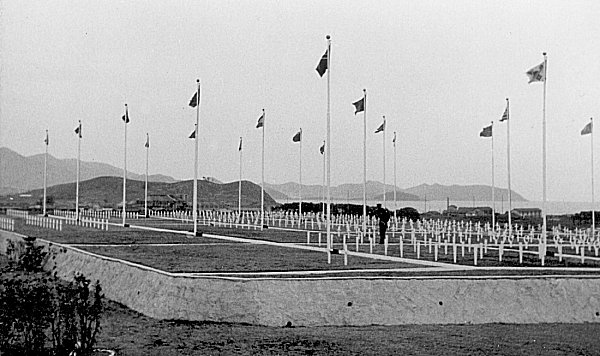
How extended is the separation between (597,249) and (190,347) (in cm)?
2103

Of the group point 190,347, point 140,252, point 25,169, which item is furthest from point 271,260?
point 25,169

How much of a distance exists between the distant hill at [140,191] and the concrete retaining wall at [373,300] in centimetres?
13382

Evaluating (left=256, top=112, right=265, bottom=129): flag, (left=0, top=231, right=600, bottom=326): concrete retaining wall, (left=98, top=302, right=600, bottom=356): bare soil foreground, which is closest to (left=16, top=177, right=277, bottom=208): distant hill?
(left=256, top=112, right=265, bottom=129): flag

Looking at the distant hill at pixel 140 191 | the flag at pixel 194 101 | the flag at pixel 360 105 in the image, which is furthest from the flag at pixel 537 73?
the distant hill at pixel 140 191

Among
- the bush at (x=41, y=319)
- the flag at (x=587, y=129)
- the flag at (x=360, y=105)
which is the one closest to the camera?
the bush at (x=41, y=319)

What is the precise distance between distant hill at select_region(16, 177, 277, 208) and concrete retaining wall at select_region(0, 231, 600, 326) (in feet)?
439

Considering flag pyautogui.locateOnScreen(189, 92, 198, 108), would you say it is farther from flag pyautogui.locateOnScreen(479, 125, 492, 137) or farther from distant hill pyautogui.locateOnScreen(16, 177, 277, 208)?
distant hill pyautogui.locateOnScreen(16, 177, 277, 208)

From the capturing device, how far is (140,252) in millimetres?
26172

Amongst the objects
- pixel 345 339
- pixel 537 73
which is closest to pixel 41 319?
pixel 345 339

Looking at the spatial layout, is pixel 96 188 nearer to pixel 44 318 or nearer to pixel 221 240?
pixel 221 240

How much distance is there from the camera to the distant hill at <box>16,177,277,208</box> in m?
Result: 161

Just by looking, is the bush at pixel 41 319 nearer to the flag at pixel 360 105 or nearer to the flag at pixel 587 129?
the flag at pixel 360 105

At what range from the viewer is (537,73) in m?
26.5

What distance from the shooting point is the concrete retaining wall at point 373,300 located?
16.7m
